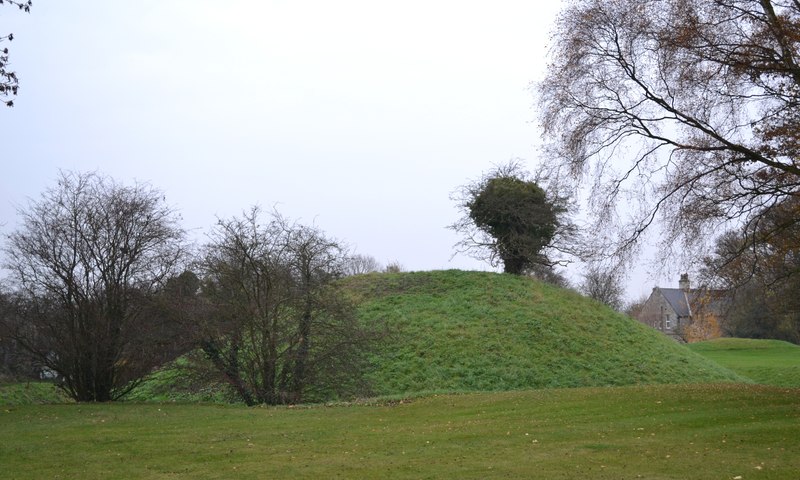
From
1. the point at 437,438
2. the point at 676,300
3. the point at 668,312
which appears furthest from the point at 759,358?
the point at 668,312

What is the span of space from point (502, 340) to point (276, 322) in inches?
370

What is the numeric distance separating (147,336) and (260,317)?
299 cm

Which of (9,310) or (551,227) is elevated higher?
(551,227)

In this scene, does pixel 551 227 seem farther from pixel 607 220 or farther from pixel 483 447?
pixel 483 447

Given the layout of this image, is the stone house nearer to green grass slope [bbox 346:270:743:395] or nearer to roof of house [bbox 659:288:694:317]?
roof of house [bbox 659:288:694:317]

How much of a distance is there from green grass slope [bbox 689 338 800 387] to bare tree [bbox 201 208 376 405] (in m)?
21.2

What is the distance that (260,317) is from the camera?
20.2 m

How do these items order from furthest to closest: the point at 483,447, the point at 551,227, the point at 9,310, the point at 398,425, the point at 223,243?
the point at 551,227 < the point at 223,243 < the point at 9,310 < the point at 398,425 < the point at 483,447

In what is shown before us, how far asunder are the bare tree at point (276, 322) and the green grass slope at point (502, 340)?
2.63 meters

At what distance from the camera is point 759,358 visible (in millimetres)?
44656

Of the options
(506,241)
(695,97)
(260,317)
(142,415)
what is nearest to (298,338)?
(260,317)

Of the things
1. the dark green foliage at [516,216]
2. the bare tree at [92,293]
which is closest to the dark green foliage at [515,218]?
the dark green foliage at [516,216]

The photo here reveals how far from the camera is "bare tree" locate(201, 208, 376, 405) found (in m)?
20.1

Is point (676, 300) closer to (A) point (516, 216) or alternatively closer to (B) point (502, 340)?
(A) point (516, 216)
